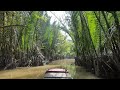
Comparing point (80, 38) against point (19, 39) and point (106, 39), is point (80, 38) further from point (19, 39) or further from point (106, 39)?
point (106, 39)

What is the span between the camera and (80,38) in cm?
945

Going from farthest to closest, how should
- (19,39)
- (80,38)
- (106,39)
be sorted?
(19,39), (80,38), (106,39)

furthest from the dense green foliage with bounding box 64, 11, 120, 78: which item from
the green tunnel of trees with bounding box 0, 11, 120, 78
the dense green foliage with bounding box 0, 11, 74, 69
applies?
the dense green foliage with bounding box 0, 11, 74, 69

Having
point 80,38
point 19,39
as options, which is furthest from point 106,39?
point 19,39

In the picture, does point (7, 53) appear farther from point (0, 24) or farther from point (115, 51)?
point (115, 51)

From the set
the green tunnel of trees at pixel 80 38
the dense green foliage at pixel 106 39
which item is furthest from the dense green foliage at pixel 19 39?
the dense green foliage at pixel 106 39

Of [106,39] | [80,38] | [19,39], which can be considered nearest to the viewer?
[106,39]

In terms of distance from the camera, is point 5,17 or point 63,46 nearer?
point 5,17

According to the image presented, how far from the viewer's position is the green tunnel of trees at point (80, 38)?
5.18 meters

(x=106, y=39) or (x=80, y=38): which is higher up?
(x=80, y=38)

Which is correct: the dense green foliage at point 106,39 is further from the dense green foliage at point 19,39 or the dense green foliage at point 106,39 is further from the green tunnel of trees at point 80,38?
the dense green foliage at point 19,39

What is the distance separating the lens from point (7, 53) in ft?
28.5
